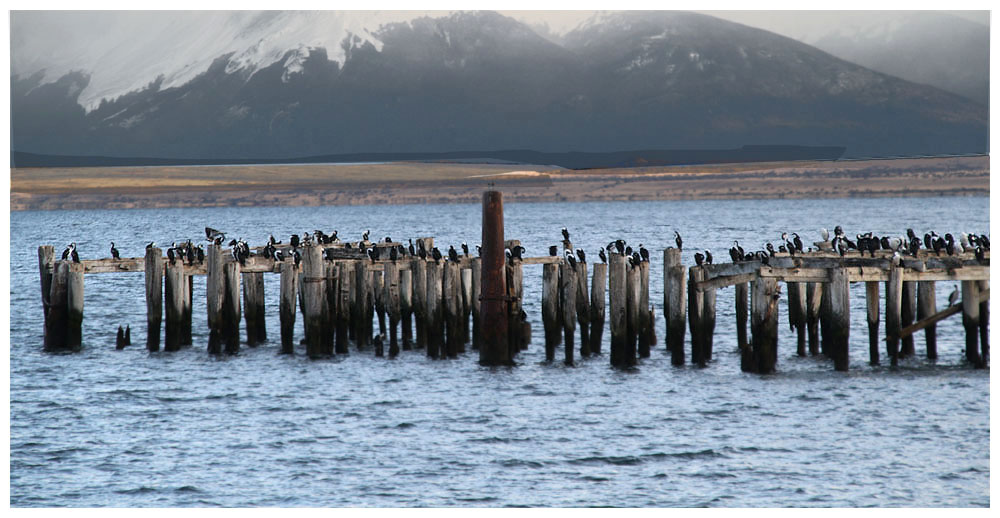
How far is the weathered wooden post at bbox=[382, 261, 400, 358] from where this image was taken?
26.6 m

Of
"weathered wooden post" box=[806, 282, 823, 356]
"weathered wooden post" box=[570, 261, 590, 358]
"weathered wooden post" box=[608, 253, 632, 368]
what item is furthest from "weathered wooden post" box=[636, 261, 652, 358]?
"weathered wooden post" box=[806, 282, 823, 356]

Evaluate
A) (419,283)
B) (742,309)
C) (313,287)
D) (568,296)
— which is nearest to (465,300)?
(419,283)

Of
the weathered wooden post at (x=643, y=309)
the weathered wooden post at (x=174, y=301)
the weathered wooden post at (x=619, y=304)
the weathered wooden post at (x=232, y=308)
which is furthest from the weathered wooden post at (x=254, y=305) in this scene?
the weathered wooden post at (x=643, y=309)

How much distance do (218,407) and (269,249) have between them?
19.5 feet

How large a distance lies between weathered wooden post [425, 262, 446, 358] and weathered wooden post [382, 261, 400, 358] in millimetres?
1060

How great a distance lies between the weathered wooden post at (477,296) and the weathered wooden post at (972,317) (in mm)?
9780

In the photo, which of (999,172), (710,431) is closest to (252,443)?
(710,431)

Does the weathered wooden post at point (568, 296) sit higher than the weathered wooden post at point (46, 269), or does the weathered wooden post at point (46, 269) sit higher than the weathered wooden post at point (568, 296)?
the weathered wooden post at point (46, 269)

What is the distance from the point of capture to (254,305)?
1097 inches

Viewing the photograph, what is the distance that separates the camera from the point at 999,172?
55.2 feet

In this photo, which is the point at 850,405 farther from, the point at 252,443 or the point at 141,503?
the point at 141,503

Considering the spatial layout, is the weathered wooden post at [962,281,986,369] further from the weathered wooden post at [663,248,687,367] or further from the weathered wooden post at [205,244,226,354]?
the weathered wooden post at [205,244,226,354]

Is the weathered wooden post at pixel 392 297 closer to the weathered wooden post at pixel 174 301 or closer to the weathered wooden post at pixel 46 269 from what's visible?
the weathered wooden post at pixel 174 301

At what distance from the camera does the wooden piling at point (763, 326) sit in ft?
74.4
